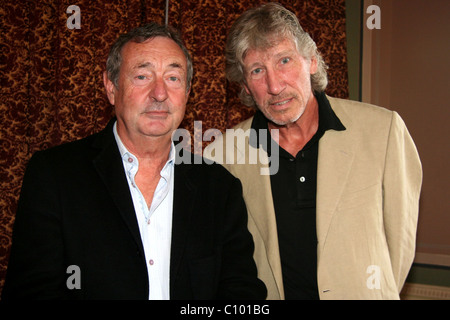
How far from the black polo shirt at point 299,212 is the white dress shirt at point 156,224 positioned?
502mm

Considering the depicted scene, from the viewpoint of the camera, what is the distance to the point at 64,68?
3047 mm

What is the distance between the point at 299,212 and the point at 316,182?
150 mm

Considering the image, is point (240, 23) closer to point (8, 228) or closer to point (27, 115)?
point (27, 115)

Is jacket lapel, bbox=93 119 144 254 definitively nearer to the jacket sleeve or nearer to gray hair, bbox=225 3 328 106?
gray hair, bbox=225 3 328 106

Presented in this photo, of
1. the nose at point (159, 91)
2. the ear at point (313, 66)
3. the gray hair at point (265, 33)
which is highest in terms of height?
the gray hair at point (265, 33)

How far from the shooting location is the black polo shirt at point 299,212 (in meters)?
1.80

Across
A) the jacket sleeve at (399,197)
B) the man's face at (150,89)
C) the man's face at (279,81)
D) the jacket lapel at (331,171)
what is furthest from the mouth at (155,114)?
the jacket sleeve at (399,197)

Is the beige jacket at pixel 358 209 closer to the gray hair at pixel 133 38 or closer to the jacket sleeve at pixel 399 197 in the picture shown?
the jacket sleeve at pixel 399 197

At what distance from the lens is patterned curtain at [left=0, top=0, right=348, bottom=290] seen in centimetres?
292

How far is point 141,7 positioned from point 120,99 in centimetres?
189

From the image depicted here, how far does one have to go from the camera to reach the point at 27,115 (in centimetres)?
297

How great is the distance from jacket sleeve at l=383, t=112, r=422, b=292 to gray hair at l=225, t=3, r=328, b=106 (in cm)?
Answer: 45

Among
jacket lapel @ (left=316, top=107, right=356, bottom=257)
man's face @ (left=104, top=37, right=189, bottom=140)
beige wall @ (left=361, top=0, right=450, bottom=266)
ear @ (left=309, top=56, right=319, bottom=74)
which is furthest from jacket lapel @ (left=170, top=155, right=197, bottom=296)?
beige wall @ (left=361, top=0, right=450, bottom=266)

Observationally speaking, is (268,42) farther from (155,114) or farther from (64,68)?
(64,68)
